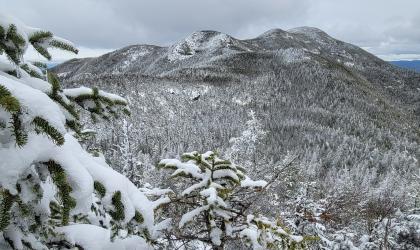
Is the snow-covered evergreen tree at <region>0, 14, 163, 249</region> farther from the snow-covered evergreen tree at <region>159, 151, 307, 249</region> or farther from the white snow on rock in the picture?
the snow-covered evergreen tree at <region>159, 151, 307, 249</region>

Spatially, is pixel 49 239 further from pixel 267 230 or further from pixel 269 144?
pixel 269 144

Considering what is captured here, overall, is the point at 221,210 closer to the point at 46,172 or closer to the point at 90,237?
the point at 90,237

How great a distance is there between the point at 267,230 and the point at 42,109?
8.87 feet

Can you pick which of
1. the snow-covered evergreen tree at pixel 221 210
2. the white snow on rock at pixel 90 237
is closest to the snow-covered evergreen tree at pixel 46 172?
the white snow on rock at pixel 90 237

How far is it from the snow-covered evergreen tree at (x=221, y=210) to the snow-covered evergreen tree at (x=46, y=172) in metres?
0.71

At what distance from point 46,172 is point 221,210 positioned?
2.11 meters

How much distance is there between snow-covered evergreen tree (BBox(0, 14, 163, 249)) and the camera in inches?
92.7

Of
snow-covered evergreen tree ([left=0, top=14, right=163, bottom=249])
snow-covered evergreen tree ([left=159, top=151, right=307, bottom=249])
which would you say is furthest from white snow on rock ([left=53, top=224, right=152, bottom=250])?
snow-covered evergreen tree ([left=159, top=151, right=307, bottom=249])

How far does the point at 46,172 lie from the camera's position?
8.50ft

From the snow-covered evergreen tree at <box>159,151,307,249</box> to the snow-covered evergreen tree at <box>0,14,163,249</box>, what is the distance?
711mm

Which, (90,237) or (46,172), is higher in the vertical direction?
(46,172)

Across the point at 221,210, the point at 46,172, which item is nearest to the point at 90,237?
the point at 46,172

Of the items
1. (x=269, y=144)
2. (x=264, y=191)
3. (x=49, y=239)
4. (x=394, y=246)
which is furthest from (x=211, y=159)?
(x=269, y=144)

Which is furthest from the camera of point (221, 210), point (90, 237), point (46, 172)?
point (221, 210)
